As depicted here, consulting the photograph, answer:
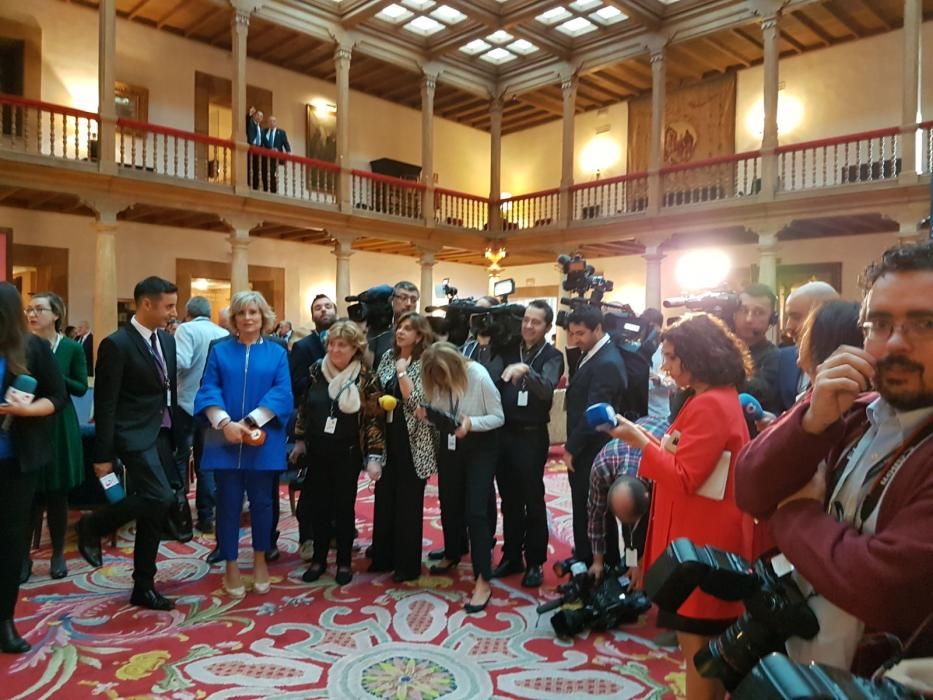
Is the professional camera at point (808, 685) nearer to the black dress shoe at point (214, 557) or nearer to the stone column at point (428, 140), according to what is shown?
the black dress shoe at point (214, 557)

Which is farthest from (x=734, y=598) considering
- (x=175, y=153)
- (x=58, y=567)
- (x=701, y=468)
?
(x=175, y=153)

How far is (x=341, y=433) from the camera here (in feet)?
11.8

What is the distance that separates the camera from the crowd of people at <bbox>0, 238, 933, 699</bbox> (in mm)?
1996

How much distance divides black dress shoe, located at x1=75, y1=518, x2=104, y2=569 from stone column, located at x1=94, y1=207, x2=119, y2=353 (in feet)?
25.5

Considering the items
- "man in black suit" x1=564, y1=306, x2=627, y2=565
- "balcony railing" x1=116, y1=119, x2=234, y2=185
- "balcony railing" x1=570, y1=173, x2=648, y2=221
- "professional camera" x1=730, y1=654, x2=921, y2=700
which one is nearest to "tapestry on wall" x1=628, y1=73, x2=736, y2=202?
"balcony railing" x1=570, y1=173, x2=648, y2=221

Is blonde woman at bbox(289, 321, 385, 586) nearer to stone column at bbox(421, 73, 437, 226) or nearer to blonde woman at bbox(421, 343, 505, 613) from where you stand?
blonde woman at bbox(421, 343, 505, 613)

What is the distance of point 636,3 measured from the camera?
465 inches

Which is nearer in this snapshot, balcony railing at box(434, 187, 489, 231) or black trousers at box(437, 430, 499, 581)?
black trousers at box(437, 430, 499, 581)

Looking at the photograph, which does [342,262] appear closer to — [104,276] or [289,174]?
[289,174]

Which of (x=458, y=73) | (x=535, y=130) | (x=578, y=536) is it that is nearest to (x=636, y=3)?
(x=458, y=73)

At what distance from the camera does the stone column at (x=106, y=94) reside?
10.1 m

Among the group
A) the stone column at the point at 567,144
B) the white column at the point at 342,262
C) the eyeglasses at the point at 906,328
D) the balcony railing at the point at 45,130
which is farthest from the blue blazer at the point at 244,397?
the stone column at the point at 567,144

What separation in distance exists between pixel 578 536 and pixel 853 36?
526 inches

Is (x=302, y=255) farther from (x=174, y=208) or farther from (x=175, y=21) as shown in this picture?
(x=175, y=21)
